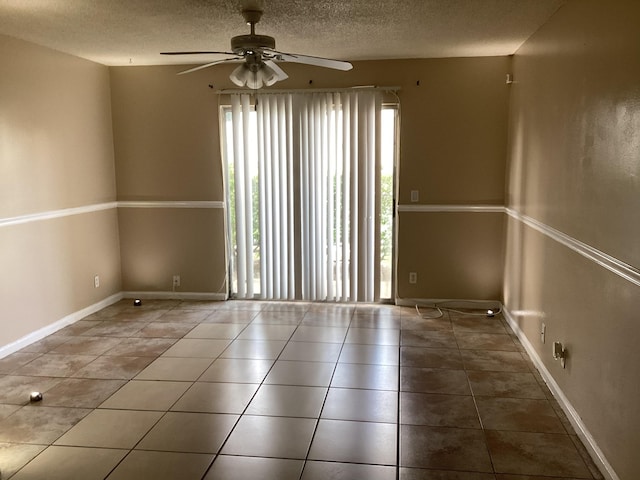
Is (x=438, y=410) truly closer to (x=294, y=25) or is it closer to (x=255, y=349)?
(x=255, y=349)

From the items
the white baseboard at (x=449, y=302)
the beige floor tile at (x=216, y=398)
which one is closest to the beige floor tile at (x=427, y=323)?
the white baseboard at (x=449, y=302)

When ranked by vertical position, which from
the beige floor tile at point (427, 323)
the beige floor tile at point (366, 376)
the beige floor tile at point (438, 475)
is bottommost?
the beige floor tile at point (438, 475)

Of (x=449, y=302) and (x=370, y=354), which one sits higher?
→ (x=449, y=302)

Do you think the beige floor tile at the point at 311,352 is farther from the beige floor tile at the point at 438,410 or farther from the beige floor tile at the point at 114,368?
the beige floor tile at the point at 114,368

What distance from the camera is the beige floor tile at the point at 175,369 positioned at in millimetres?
3605

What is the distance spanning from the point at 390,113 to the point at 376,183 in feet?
2.26

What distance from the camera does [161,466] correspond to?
255cm

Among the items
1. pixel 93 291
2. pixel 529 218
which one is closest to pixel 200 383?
pixel 93 291

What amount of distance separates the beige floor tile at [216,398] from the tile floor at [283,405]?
0.01 metres

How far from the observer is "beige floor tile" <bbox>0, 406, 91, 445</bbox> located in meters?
2.82

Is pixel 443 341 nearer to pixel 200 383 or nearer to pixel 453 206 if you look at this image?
pixel 453 206

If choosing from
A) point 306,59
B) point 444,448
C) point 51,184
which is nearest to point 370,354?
point 444,448

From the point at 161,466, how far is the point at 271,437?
0.56 meters

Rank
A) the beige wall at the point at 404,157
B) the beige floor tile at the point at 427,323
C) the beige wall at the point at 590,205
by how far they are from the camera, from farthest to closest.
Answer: the beige wall at the point at 404,157 < the beige floor tile at the point at 427,323 < the beige wall at the point at 590,205
